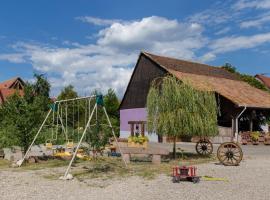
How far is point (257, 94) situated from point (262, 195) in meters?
26.9

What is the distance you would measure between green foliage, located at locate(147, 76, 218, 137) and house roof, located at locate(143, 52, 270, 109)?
8871 mm

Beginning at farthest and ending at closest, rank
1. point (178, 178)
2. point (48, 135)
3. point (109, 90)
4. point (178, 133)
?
point (109, 90), point (48, 135), point (178, 133), point (178, 178)

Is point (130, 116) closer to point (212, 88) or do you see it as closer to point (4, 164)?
point (212, 88)

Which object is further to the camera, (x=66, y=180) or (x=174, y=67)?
(x=174, y=67)

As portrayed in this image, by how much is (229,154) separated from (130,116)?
22.2 metres

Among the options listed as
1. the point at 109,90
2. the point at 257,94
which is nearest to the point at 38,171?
the point at 257,94

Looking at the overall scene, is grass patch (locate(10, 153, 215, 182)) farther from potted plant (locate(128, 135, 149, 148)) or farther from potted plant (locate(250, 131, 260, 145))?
potted plant (locate(250, 131, 260, 145))

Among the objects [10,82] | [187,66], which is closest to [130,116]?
[187,66]

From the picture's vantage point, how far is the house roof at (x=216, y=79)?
96.0 ft

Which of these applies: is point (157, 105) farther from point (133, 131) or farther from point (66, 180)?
point (133, 131)

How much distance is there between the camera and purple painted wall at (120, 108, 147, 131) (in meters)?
34.7

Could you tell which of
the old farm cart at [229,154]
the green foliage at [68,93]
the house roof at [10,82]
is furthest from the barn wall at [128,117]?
the house roof at [10,82]

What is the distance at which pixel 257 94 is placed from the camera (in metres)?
34.4

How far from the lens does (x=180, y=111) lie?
53.4ft
